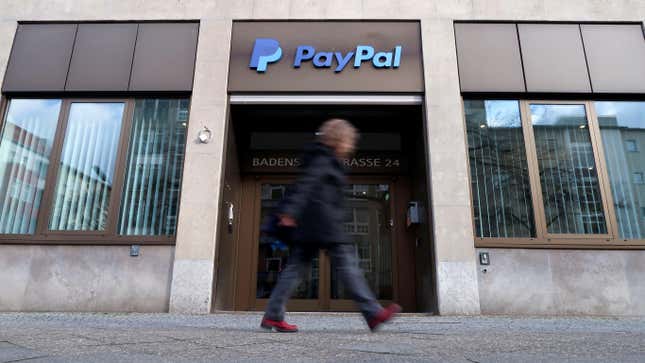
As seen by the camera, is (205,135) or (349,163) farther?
(349,163)

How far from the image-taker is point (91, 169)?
7293 millimetres

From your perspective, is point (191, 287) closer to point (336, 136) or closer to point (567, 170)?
point (336, 136)

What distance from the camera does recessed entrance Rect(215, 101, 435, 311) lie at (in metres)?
7.63

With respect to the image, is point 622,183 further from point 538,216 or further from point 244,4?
point 244,4

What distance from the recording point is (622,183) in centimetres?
708

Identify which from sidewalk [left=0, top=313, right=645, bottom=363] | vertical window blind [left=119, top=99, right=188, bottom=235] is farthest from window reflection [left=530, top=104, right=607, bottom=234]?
vertical window blind [left=119, top=99, right=188, bottom=235]

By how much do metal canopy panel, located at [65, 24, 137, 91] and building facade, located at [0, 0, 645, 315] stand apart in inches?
1.3

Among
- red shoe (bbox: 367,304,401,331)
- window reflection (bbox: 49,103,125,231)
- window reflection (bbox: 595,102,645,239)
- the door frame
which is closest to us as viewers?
red shoe (bbox: 367,304,401,331)

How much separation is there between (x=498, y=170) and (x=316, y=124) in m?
3.34

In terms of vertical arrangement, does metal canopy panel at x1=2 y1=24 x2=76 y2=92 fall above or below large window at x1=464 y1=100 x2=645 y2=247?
above

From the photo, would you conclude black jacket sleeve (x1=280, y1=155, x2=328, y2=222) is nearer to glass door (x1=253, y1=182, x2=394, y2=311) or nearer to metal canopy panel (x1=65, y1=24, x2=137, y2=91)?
glass door (x1=253, y1=182, x2=394, y2=311)

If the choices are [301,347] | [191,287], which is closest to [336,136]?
[301,347]

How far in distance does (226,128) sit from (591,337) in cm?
570

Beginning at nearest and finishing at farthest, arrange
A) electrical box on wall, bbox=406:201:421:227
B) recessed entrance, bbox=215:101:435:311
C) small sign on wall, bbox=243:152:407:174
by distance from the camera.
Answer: electrical box on wall, bbox=406:201:421:227, recessed entrance, bbox=215:101:435:311, small sign on wall, bbox=243:152:407:174
